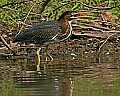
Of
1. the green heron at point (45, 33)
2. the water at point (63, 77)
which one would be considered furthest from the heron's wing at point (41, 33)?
the water at point (63, 77)

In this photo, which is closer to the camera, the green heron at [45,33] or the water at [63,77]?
the water at [63,77]

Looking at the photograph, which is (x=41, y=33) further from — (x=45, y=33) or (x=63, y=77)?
(x=63, y=77)

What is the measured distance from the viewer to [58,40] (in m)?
12.0

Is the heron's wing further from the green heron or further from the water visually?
the water

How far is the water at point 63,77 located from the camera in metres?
7.46

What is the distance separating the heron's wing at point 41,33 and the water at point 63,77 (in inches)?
22.0

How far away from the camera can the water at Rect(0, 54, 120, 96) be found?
24.5 feet

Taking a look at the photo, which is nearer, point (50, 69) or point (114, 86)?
point (114, 86)

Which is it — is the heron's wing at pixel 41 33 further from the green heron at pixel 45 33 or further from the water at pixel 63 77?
the water at pixel 63 77

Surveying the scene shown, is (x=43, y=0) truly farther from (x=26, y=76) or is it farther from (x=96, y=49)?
(x=26, y=76)

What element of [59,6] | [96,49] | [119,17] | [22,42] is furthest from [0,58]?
Answer: [119,17]

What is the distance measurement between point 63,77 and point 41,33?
336cm

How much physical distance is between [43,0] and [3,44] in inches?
102

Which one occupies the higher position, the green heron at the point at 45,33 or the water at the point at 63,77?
the green heron at the point at 45,33
